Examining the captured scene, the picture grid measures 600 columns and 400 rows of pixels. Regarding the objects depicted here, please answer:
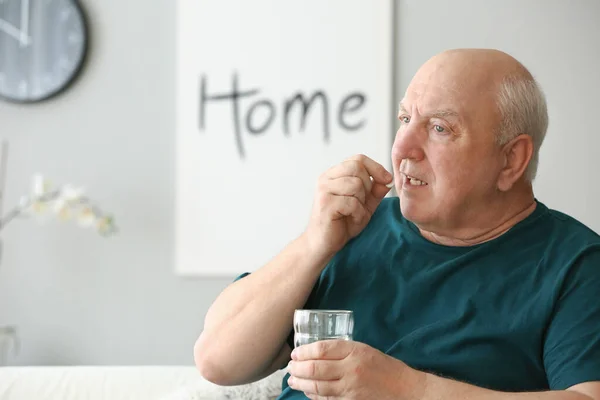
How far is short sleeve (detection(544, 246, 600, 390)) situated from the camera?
1197mm

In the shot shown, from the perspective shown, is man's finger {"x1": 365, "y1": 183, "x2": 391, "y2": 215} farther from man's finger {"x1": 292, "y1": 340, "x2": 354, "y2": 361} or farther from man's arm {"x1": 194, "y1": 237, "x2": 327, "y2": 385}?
man's finger {"x1": 292, "y1": 340, "x2": 354, "y2": 361}

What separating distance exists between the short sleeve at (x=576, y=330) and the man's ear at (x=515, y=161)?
0.22m

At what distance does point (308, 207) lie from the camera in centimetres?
Answer: 297

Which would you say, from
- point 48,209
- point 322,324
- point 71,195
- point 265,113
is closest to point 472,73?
point 322,324

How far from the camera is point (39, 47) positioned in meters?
3.10

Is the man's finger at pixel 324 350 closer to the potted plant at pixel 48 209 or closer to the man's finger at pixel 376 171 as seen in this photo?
the man's finger at pixel 376 171

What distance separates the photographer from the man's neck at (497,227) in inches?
58.3

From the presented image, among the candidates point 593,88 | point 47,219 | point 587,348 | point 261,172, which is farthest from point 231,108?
point 587,348

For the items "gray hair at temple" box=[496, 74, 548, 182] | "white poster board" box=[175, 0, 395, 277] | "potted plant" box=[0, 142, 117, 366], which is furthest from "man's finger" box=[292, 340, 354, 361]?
"potted plant" box=[0, 142, 117, 366]

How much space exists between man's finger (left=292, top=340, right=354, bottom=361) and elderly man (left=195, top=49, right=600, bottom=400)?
0.31 m

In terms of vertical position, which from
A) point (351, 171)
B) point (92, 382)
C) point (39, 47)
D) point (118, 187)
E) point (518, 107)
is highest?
point (39, 47)

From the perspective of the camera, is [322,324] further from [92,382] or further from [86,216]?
[86,216]

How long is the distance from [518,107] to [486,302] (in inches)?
14.2

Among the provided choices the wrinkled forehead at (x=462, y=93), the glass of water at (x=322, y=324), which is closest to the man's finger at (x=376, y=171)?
the wrinkled forehead at (x=462, y=93)
